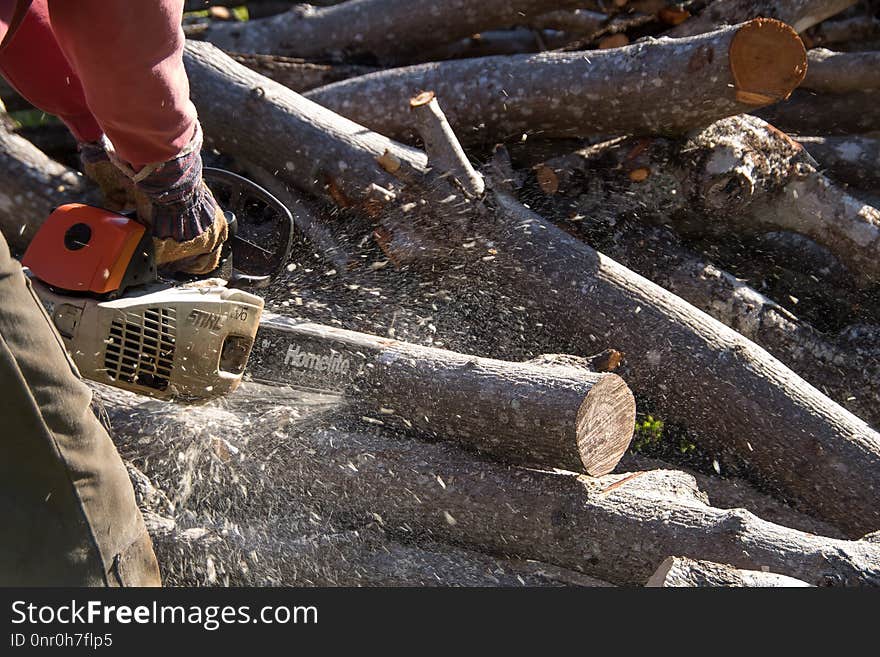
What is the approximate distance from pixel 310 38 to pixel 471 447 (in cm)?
272

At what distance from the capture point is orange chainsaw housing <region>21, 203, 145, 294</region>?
2.29 m

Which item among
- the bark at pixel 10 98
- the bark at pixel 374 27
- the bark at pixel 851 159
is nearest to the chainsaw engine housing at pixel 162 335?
the bark at pixel 374 27

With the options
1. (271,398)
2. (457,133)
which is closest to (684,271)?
(457,133)

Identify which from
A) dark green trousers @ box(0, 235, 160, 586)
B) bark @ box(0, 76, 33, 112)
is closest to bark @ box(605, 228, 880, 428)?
dark green trousers @ box(0, 235, 160, 586)

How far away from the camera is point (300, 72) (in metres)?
4.09

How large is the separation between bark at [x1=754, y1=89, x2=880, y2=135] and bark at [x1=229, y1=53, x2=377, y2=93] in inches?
77.0

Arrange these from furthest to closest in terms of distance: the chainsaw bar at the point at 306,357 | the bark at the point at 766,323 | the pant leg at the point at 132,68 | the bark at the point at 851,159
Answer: the bark at the point at 851,159, the bark at the point at 766,323, the chainsaw bar at the point at 306,357, the pant leg at the point at 132,68

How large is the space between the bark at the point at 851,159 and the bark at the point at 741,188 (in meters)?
0.40

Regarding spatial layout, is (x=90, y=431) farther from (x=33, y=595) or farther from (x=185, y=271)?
(x=185, y=271)

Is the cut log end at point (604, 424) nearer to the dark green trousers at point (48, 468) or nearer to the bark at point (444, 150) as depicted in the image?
the bark at point (444, 150)

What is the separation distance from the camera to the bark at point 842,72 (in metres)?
3.98

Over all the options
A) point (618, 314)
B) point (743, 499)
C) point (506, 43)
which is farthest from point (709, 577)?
point (506, 43)

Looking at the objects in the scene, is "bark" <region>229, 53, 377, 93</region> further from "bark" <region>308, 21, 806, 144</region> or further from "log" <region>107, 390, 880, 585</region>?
"log" <region>107, 390, 880, 585</region>

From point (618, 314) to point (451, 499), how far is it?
36.3 inches
